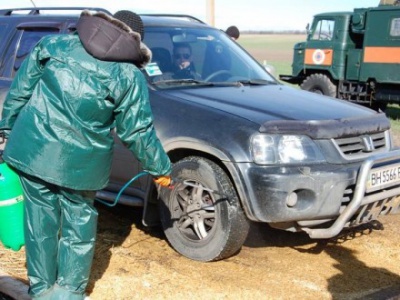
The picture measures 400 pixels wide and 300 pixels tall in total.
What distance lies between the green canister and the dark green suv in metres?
1.20

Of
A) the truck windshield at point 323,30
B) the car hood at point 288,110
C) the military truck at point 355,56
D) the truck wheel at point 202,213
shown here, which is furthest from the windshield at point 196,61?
the truck windshield at point 323,30

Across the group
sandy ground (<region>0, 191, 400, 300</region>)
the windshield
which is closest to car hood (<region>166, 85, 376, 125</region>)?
the windshield

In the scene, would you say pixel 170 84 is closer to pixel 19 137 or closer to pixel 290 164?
pixel 290 164

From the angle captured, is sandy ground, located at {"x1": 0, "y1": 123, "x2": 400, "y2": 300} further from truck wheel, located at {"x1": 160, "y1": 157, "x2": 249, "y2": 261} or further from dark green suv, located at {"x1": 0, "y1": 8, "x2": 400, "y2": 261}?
dark green suv, located at {"x1": 0, "y1": 8, "x2": 400, "y2": 261}

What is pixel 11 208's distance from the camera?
368 cm

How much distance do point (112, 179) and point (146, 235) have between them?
0.58 metres

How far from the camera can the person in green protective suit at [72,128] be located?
10.6ft

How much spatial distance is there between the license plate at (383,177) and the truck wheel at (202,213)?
0.92 metres

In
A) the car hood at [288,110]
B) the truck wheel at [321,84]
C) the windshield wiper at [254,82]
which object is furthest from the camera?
the truck wheel at [321,84]

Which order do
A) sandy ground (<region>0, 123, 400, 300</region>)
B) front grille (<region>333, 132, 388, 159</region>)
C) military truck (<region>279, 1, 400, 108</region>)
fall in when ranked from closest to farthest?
sandy ground (<region>0, 123, 400, 300</region>) → front grille (<region>333, 132, 388, 159</region>) → military truck (<region>279, 1, 400, 108</region>)

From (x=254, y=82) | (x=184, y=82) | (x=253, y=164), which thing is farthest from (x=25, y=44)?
(x=253, y=164)

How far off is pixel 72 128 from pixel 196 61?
2.34m

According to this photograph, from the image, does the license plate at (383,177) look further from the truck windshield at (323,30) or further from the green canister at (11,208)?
the truck windshield at (323,30)

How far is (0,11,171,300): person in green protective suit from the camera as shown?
3.23 meters
